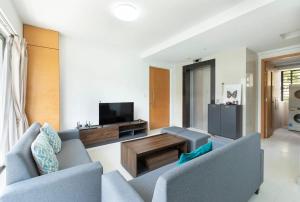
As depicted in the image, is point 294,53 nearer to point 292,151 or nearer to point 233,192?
point 292,151

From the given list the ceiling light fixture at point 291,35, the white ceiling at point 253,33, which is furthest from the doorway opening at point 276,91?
the ceiling light fixture at point 291,35

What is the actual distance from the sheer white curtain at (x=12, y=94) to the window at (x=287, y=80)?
799 cm

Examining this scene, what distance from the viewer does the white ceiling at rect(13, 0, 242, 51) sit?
211cm

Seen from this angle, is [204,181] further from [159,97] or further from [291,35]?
[159,97]

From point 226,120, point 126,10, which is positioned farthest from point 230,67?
point 126,10

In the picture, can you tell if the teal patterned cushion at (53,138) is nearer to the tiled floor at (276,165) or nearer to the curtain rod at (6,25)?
the tiled floor at (276,165)

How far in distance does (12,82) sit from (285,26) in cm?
466

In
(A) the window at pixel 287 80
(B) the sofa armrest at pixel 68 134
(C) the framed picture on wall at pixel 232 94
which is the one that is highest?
(A) the window at pixel 287 80

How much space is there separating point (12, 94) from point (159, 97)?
3.76m

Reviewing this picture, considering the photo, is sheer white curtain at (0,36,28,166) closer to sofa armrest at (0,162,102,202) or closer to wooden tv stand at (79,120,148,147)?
wooden tv stand at (79,120,148,147)

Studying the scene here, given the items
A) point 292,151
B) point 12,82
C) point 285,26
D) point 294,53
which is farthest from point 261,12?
point 12,82

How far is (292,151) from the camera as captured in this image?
3.04 m

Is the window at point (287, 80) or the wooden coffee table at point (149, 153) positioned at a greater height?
the window at point (287, 80)

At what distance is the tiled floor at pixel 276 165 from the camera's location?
1.75m
